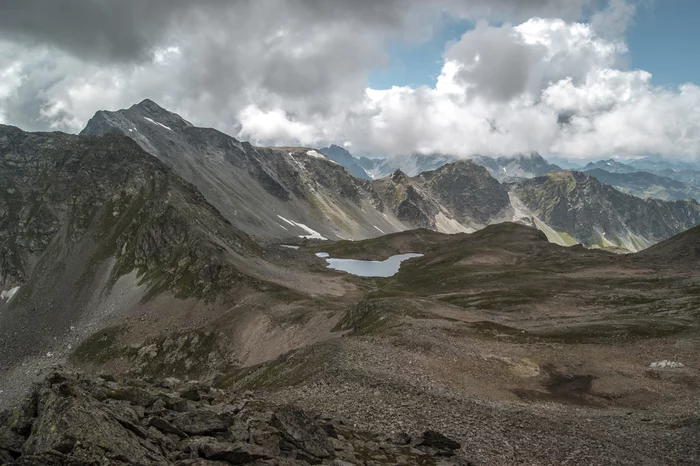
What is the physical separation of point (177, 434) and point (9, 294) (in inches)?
5982

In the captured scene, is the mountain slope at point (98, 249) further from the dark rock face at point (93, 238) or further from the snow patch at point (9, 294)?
the snow patch at point (9, 294)

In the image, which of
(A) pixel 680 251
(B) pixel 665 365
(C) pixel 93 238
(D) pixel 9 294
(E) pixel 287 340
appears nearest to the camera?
(B) pixel 665 365

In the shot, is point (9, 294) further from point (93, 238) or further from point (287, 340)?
point (287, 340)

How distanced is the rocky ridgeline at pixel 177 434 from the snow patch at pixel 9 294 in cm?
13809

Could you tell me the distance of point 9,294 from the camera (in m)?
138

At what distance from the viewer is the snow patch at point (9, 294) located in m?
136

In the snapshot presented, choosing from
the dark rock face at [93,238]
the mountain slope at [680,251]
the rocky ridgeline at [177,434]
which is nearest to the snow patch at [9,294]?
the dark rock face at [93,238]

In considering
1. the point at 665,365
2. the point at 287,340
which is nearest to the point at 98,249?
the point at 287,340

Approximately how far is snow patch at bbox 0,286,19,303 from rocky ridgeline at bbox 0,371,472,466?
138089 mm

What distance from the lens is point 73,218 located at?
155750 millimetres

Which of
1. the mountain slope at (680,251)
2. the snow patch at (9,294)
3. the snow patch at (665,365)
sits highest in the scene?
Answer: the mountain slope at (680,251)

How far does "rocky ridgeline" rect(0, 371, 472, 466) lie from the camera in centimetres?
1900

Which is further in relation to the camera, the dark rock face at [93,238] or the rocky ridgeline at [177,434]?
the dark rock face at [93,238]

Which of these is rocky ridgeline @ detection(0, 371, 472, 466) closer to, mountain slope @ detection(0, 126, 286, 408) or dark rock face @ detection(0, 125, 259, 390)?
Answer: mountain slope @ detection(0, 126, 286, 408)
